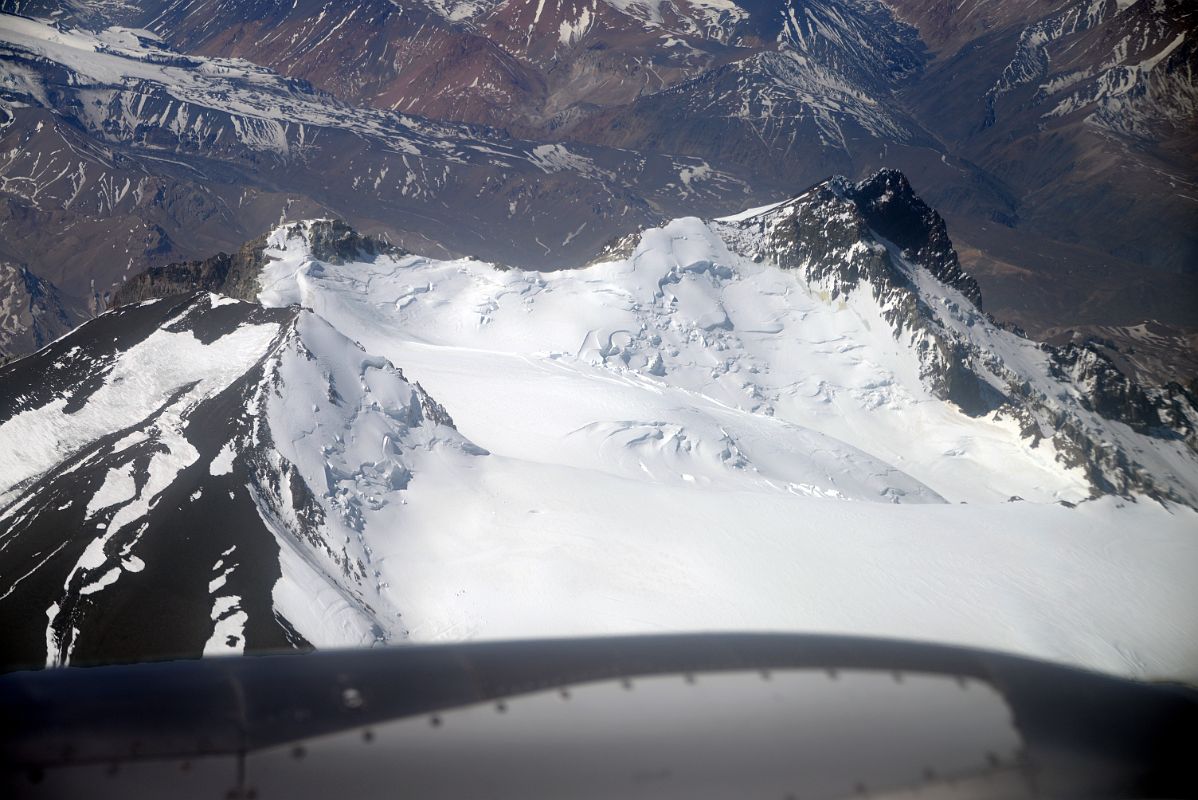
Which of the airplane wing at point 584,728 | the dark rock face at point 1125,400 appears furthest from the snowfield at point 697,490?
the airplane wing at point 584,728

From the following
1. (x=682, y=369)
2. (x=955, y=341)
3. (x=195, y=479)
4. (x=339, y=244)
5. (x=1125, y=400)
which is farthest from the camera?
(x=1125, y=400)

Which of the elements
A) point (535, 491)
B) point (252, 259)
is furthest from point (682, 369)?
point (252, 259)

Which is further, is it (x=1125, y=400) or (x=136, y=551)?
(x=1125, y=400)

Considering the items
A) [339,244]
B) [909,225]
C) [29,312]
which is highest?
[29,312]

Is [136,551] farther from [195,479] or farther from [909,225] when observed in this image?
[909,225]

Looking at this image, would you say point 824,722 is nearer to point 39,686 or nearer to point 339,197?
point 39,686

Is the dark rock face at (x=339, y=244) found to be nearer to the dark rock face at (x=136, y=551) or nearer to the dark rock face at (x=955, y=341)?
the dark rock face at (x=955, y=341)

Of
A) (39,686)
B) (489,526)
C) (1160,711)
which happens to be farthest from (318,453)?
(1160,711)
